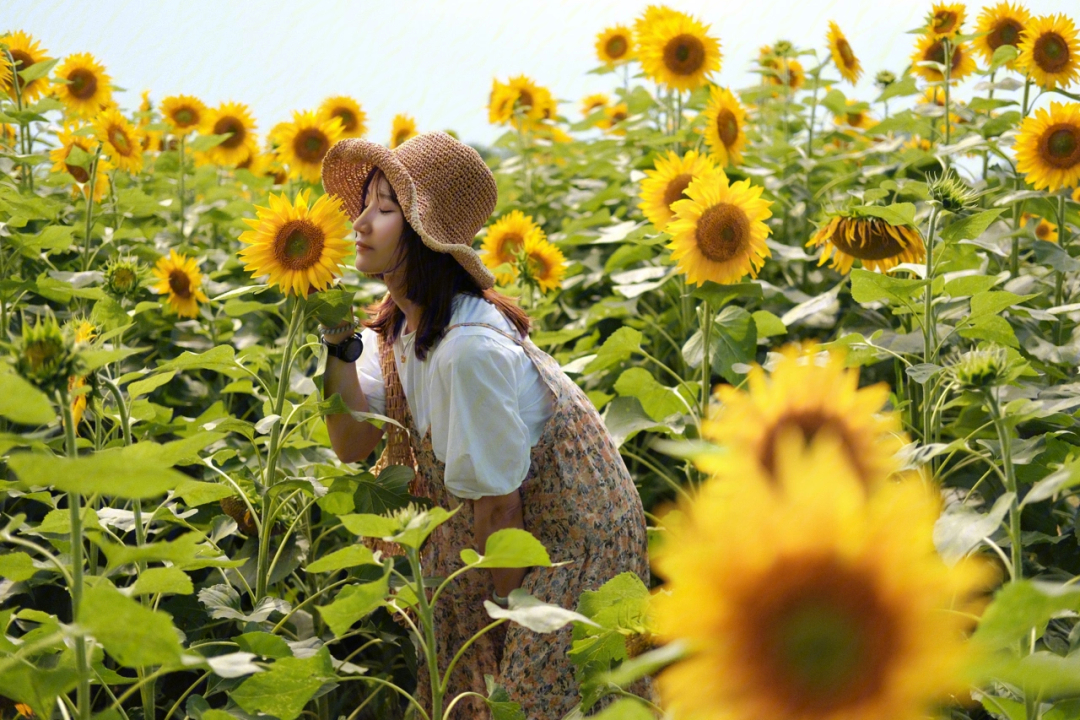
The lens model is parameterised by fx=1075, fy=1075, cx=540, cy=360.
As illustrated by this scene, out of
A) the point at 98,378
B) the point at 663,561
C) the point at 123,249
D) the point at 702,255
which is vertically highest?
the point at 663,561

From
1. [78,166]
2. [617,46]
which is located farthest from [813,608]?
[617,46]

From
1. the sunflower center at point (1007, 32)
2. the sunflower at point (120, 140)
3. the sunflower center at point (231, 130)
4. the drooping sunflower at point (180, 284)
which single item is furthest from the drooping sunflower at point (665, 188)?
the sunflower center at point (231, 130)

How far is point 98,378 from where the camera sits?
4.13ft

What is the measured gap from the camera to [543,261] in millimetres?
2477

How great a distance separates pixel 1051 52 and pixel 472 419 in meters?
1.75

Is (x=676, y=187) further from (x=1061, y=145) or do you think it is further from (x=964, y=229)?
(x=1061, y=145)

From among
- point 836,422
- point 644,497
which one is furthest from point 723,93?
point 836,422

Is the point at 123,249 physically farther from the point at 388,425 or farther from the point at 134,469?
the point at 134,469

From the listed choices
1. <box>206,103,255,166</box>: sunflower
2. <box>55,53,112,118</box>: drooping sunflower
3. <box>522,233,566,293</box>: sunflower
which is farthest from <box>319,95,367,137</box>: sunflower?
<box>522,233,566,293</box>: sunflower

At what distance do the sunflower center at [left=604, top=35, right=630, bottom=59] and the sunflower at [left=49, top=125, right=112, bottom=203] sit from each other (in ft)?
5.92

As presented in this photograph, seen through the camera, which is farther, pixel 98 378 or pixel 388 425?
pixel 388 425

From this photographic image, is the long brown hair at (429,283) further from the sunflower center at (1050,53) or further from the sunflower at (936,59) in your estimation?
the sunflower at (936,59)

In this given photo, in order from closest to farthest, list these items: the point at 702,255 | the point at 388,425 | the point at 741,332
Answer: the point at 388,425, the point at 702,255, the point at 741,332

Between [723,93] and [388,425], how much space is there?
149 cm
